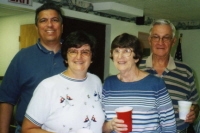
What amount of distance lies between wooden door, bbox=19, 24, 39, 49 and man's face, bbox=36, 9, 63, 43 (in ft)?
9.23

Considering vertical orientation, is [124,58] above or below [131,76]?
above

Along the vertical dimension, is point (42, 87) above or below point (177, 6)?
below

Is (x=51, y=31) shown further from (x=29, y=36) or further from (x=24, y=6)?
(x=29, y=36)

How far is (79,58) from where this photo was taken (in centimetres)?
157

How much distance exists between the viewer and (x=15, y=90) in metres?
1.84

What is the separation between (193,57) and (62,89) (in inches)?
258

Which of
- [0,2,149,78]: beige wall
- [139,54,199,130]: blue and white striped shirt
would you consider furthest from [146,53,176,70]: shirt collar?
[0,2,149,78]: beige wall

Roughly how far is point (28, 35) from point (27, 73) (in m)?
3.33

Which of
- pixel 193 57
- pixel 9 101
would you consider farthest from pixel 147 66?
pixel 193 57

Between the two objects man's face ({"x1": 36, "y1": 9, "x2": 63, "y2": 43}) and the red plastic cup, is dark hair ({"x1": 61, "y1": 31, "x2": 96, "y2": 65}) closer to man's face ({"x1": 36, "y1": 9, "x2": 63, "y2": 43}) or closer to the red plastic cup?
man's face ({"x1": 36, "y1": 9, "x2": 63, "y2": 43})

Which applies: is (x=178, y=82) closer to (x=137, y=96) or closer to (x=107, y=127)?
(x=137, y=96)

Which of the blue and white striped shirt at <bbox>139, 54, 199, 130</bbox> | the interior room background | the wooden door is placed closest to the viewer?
the blue and white striped shirt at <bbox>139, 54, 199, 130</bbox>

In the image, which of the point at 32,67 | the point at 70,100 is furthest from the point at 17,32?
the point at 70,100

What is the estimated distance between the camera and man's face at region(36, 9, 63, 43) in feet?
6.07
